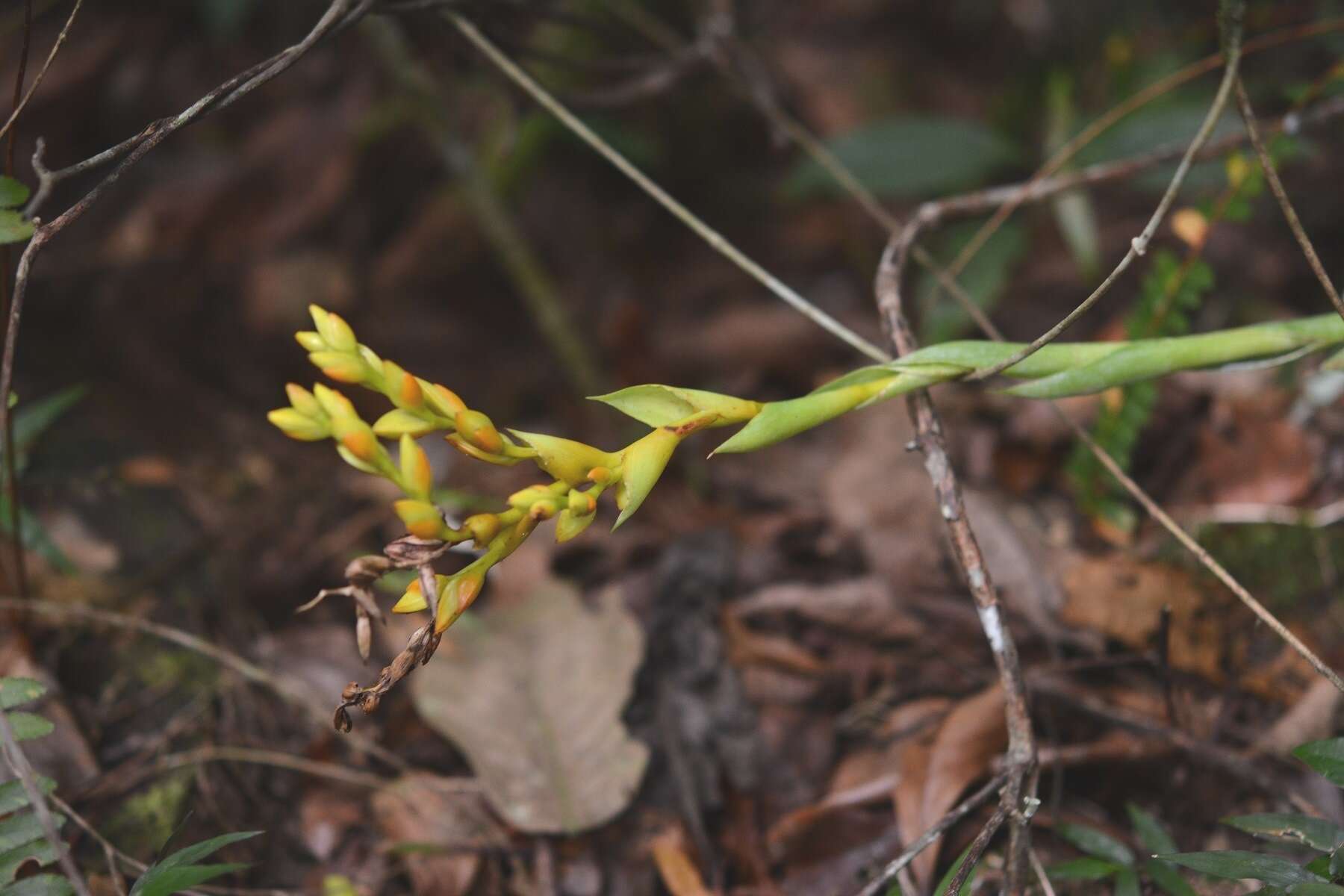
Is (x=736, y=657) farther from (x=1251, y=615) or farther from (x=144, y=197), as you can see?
(x=144, y=197)

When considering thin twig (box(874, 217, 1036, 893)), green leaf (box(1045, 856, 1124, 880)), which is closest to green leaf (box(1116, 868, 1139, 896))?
green leaf (box(1045, 856, 1124, 880))

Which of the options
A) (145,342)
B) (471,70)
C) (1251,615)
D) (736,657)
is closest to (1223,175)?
(1251,615)

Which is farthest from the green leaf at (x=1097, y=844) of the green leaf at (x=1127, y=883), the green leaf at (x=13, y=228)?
the green leaf at (x=13, y=228)

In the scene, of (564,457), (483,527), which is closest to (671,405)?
Result: (564,457)

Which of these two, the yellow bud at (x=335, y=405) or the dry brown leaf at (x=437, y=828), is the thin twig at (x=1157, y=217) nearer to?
the yellow bud at (x=335, y=405)

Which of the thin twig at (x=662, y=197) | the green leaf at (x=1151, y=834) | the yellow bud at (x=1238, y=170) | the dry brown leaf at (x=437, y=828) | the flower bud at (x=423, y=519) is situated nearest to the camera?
the flower bud at (x=423, y=519)

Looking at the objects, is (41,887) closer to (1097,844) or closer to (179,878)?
(179,878)
